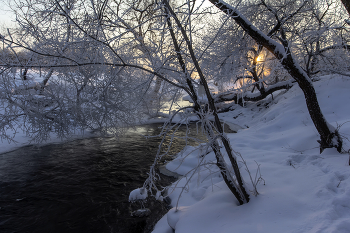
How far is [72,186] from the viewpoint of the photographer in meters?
5.68

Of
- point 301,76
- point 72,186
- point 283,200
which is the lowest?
point 72,186

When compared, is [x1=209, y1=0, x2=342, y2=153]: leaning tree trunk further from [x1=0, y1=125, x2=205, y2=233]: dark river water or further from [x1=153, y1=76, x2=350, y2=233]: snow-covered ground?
[x1=0, y1=125, x2=205, y2=233]: dark river water

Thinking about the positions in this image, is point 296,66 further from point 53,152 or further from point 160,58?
point 53,152

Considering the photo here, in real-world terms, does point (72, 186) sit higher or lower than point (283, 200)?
lower

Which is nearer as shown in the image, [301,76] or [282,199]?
[282,199]

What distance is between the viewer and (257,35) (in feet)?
13.7

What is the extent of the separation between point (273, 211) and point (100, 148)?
7.87 meters

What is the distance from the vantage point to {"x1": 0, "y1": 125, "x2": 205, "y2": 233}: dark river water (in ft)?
13.8

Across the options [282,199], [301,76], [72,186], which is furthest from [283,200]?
[72,186]

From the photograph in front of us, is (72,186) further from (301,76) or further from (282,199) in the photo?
(301,76)

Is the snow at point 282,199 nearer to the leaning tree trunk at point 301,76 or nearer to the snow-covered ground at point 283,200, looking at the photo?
the snow-covered ground at point 283,200

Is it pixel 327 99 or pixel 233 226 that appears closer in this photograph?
pixel 233 226

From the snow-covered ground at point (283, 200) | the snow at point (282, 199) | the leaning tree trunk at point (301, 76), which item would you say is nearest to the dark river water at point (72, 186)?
the snow at point (282, 199)

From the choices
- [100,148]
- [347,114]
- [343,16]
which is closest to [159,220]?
[100,148]
